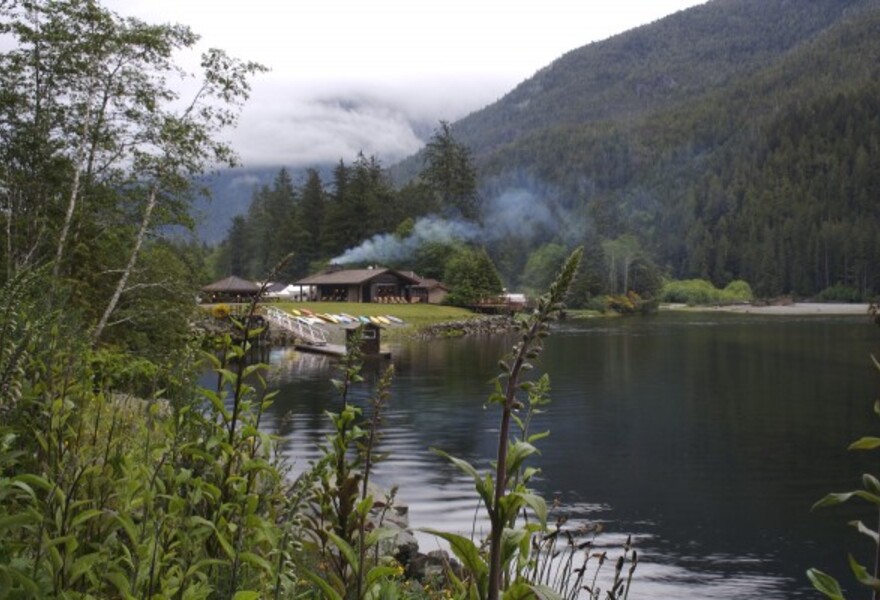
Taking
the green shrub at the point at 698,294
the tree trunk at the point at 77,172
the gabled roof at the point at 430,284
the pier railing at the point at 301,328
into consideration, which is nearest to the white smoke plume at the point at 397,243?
the gabled roof at the point at 430,284

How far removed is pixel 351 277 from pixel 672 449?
69757mm

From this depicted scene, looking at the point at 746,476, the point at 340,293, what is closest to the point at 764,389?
the point at 746,476

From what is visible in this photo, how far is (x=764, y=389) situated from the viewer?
32969mm

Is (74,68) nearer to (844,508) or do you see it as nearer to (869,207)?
(844,508)

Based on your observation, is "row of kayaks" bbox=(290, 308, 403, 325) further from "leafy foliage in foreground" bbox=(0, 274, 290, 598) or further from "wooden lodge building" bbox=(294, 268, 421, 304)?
"leafy foliage in foreground" bbox=(0, 274, 290, 598)

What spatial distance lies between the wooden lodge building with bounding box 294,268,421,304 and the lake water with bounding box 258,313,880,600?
141ft

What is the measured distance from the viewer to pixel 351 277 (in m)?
89.8

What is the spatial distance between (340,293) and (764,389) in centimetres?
6297

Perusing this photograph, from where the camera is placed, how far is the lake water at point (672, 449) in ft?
45.9

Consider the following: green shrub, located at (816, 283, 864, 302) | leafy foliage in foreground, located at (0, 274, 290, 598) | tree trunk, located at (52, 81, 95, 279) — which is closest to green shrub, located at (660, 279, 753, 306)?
green shrub, located at (816, 283, 864, 302)

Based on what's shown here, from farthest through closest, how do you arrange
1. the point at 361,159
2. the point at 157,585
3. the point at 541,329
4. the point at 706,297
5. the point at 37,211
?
the point at 706,297
the point at 361,159
the point at 37,211
the point at 157,585
the point at 541,329

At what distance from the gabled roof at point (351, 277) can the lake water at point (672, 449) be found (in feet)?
137

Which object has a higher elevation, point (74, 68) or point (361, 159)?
point (361, 159)

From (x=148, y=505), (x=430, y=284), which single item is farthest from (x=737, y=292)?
(x=148, y=505)
